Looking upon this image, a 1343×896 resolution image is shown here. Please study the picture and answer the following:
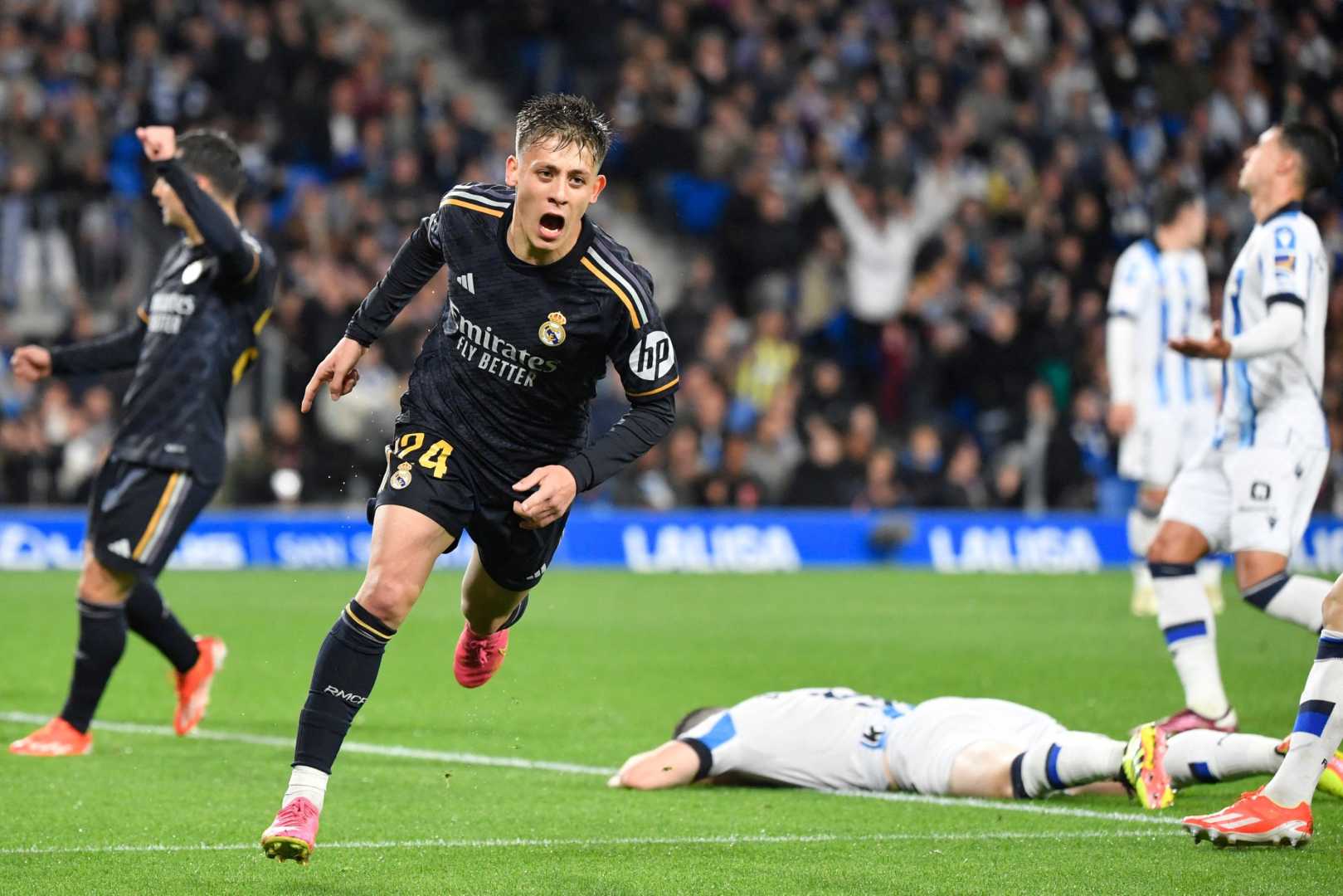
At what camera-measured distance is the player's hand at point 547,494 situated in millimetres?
5516

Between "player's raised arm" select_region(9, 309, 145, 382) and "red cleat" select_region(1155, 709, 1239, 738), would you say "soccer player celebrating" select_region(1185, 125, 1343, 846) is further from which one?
"player's raised arm" select_region(9, 309, 145, 382)

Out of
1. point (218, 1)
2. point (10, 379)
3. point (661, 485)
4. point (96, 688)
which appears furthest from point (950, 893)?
point (218, 1)

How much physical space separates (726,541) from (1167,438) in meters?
7.35

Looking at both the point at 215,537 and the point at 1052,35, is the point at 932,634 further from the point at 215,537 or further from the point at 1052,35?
the point at 1052,35

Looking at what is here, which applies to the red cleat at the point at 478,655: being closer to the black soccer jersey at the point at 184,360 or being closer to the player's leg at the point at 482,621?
the player's leg at the point at 482,621

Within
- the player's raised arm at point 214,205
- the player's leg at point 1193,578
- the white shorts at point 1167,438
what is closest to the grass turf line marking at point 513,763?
the player's leg at point 1193,578

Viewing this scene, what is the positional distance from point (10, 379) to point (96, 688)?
11.7 meters

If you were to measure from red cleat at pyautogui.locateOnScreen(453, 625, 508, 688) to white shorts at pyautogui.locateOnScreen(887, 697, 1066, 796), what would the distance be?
4.94ft

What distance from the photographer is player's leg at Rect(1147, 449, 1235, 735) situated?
7.96 meters

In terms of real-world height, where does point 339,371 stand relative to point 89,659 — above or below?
above

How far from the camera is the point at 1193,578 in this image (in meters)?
8.10

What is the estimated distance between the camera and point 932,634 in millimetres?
13180

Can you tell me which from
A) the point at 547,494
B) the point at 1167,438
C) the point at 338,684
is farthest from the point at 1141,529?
the point at 338,684

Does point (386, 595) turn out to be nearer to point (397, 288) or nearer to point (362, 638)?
point (362, 638)
